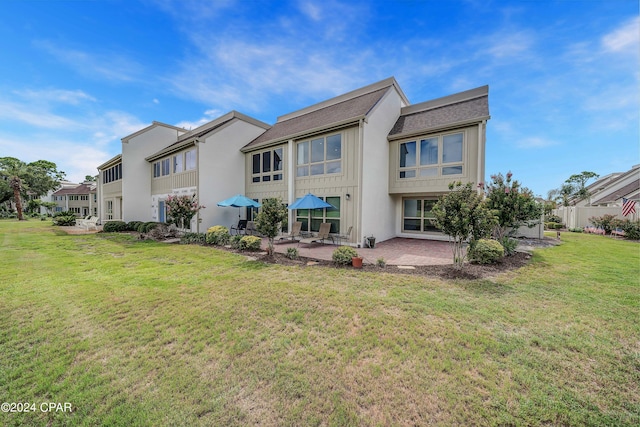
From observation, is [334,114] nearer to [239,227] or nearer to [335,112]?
[335,112]

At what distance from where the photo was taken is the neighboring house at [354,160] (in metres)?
11.4

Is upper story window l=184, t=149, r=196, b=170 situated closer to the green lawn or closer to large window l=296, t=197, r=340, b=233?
large window l=296, t=197, r=340, b=233

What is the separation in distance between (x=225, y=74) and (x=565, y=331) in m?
16.8

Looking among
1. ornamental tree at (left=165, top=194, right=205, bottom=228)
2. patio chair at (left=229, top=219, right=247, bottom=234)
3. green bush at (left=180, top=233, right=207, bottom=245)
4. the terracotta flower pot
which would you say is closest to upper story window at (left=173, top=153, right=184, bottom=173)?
ornamental tree at (left=165, top=194, right=205, bottom=228)

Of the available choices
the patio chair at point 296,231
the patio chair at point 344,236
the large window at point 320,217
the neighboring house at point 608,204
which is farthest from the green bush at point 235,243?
the neighboring house at point 608,204

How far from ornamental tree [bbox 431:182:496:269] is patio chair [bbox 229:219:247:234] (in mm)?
11590

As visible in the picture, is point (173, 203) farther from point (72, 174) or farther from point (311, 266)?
point (72, 174)

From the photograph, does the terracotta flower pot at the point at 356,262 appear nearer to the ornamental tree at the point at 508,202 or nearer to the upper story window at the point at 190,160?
the ornamental tree at the point at 508,202

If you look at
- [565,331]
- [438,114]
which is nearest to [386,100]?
[438,114]

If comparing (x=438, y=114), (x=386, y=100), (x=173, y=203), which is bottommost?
(x=173, y=203)

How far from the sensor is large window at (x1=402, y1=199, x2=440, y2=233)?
1326 cm

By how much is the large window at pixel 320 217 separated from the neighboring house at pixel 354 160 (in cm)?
6

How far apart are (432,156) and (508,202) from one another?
423 cm

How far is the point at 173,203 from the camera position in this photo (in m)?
12.9
